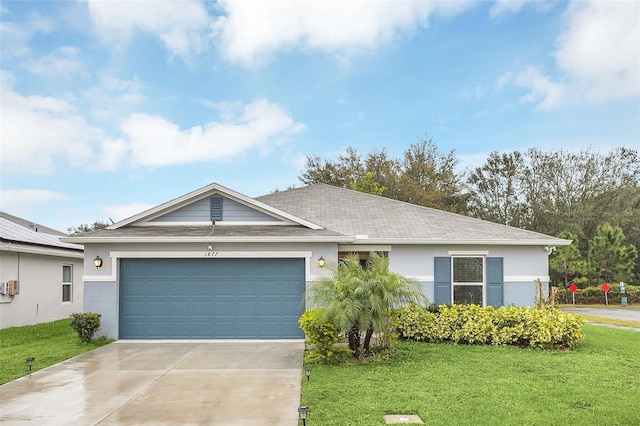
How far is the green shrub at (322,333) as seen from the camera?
9562mm

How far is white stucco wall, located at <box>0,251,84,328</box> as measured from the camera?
14883 millimetres

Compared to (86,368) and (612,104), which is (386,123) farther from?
(86,368)

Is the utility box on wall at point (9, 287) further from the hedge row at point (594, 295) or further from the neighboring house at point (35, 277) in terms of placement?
the hedge row at point (594, 295)

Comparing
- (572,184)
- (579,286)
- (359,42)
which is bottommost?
(579,286)

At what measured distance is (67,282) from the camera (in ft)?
60.8

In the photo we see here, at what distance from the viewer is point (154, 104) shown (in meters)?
17.8

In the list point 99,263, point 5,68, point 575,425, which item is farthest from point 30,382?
point 5,68

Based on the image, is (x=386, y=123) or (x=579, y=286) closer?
(x=386, y=123)

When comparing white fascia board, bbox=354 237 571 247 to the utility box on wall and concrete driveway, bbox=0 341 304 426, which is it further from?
the utility box on wall

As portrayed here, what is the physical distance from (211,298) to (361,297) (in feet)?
15.0

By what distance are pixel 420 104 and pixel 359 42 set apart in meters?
5.54

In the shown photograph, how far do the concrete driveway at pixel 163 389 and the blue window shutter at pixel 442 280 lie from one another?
430 centimetres

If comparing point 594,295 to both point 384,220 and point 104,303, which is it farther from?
point 104,303

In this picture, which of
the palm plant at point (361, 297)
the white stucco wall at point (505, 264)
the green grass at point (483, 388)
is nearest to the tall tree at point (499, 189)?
the white stucco wall at point (505, 264)
